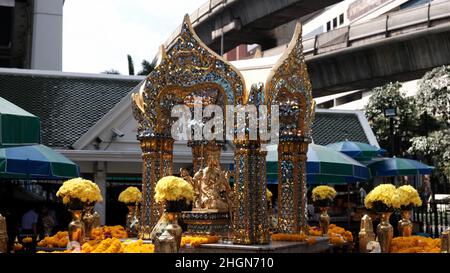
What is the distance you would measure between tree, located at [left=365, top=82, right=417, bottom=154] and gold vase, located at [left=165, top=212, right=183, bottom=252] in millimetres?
25389

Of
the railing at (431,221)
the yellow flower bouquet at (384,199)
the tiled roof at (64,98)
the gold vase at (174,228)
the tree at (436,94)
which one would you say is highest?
the tree at (436,94)

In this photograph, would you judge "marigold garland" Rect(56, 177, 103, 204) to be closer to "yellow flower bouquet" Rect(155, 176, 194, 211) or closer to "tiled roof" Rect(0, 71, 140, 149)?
"yellow flower bouquet" Rect(155, 176, 194, 211)

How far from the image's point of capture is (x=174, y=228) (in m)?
7.10

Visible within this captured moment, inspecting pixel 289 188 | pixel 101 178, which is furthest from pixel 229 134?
pixel 101 178

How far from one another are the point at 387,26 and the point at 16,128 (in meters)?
17.0

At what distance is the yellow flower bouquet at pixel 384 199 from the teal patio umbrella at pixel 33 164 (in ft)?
21.0

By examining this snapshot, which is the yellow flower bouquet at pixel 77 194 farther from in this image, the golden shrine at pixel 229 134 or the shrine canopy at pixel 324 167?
the shrine canopy at pixel 324 167

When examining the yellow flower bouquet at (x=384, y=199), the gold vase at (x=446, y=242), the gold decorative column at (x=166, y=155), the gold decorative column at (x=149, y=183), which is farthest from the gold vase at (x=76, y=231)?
the gold vase at (x=446, y=242)

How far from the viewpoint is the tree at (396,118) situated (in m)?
32.0

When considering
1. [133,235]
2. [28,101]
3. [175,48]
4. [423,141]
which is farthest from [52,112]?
[423,141]

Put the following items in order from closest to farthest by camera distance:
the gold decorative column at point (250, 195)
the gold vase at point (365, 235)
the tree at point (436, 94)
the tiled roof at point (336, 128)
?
the gold decorative column at point (250, 195) → the gold vase at point (365, 235) → the tiled roof at point (336, 128) → the tree at point (436, 94)

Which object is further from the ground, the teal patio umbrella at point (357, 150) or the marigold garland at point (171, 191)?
the teal patio umbrella at point (357, 150)

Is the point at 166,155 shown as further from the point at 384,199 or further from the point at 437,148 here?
the point at 437,148

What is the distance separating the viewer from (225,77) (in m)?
9.06
